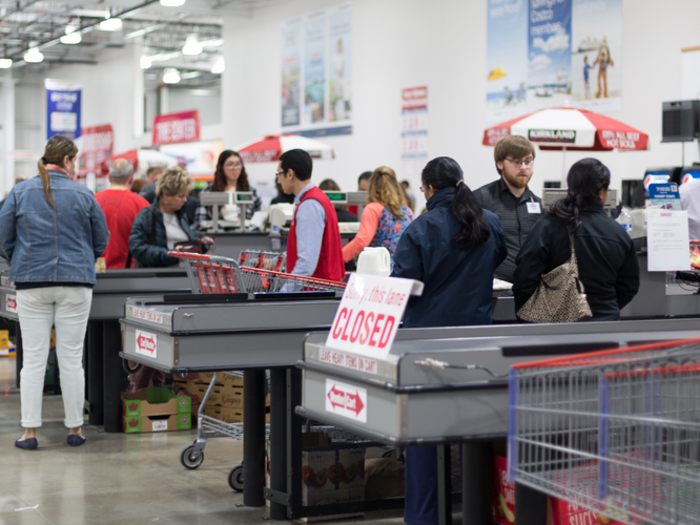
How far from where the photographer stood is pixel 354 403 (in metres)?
2.39

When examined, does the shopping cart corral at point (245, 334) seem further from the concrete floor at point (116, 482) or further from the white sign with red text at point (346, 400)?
the white sign with red text at point (346, 400)

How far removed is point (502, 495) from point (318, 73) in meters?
12.5

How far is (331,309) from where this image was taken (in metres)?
3.62

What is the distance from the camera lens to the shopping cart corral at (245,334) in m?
3.38

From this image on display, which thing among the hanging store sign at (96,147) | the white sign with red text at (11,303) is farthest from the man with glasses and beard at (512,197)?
the hanging store sign at (96,147)

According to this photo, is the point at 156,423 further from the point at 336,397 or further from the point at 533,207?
the point at 336,397


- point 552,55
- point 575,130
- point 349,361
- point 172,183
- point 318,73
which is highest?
point 318,73

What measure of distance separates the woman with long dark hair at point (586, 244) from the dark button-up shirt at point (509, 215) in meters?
0.79

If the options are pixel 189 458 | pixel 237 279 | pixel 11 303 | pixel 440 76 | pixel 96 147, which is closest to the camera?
pixel 237 279

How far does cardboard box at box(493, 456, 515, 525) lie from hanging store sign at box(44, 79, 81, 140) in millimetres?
21266

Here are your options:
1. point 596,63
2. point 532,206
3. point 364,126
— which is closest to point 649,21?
point 596,63

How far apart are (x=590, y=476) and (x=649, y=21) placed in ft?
27.9

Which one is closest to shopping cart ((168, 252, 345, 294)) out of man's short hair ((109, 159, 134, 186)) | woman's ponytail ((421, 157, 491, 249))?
woman's ponytail ((421, 157, 491, 249))

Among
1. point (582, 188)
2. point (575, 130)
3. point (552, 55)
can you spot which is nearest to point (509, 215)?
point (582, 188)
